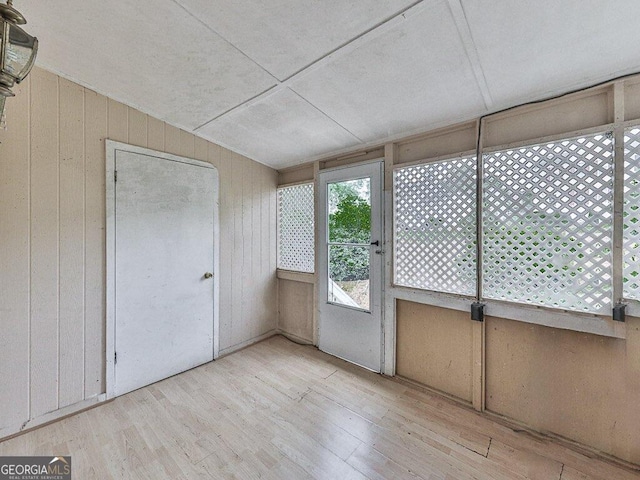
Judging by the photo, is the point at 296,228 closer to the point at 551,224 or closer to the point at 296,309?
the point at 296,309

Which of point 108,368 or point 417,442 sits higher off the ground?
point 108,368

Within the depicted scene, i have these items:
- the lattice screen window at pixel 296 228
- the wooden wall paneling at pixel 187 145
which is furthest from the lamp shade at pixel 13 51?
the lattice screen window at pixel 296 228

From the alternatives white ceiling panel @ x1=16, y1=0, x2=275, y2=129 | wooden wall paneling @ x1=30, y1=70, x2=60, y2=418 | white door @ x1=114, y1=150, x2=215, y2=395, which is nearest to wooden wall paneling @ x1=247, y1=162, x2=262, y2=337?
white door @ x1=114, y1=150, x2=215, y2=395

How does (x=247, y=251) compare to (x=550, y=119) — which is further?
(x=247, y=251)

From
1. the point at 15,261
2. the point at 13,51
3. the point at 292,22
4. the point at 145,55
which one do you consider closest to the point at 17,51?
the point at 13,51

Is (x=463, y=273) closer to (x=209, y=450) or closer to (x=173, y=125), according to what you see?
(x=209, y=450)

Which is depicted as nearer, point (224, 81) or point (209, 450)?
point (209, 450)

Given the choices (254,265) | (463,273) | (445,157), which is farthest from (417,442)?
(254,265)

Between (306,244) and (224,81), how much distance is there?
1.77 meters

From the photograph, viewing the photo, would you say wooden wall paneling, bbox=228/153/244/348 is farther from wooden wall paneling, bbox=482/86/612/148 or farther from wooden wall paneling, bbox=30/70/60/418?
wooden wall paneling, bbox=482/86/612/148

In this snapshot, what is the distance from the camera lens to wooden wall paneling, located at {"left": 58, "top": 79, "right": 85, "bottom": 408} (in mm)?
1852

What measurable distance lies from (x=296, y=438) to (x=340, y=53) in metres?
2.34

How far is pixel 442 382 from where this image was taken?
2.11 m

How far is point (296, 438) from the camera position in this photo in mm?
1662
